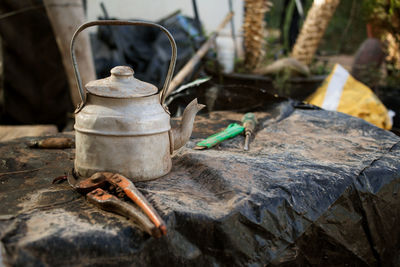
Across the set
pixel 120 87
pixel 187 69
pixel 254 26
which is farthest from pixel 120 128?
pixel 254 26

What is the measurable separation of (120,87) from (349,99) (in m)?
3.08

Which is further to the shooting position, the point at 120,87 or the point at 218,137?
the point at 218,137

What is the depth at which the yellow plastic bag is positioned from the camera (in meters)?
3.56

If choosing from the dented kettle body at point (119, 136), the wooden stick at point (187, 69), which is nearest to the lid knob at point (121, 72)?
the dented kettle body at point (119, 136)

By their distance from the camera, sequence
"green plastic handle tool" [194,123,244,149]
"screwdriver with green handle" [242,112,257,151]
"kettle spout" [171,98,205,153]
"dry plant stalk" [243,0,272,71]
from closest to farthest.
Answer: "kettle spout" [171,98,205,153], "green plastic handle tool" [194,123,244,149], "screwdriver with green handle" [242,112,257,151], "dry plant stalk" [243,0,272,71]

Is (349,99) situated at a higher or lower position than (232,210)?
lower

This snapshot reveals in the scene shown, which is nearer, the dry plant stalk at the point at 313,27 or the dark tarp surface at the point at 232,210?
the dark tarp surface at the point at 232,210

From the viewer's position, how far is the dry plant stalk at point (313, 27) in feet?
14.1

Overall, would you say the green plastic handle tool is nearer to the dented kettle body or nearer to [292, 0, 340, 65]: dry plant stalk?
the dented kettle body

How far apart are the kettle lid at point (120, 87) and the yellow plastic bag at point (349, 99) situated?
2.89m

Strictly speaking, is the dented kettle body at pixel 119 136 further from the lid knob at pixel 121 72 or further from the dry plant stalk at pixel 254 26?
the dry plant stalk at pixel 254 26

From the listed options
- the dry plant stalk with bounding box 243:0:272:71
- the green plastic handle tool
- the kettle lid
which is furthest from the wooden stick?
the kettle lid

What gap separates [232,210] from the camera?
1214 mm

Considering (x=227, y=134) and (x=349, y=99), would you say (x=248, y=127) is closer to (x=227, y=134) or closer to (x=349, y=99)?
(x=227, y=134)
